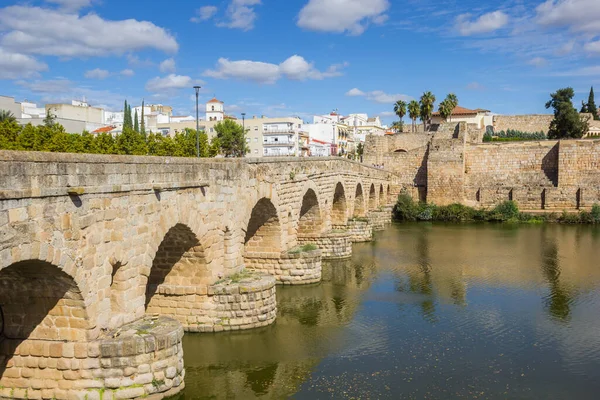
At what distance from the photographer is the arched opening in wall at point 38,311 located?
8477mm

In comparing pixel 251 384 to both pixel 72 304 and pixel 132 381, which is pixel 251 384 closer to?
Answer: pixel 132 381

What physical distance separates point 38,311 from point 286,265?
32.7 ft

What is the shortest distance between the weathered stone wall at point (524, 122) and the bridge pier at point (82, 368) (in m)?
59.6

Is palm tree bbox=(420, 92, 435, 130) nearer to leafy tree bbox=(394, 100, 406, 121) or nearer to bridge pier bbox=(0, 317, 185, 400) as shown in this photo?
leafy tree bbox=(394, 100, 406, 121)

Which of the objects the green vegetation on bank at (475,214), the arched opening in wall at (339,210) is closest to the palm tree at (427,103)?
the green vegetation on bank at (475,214)

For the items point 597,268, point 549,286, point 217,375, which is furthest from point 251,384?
point 597,268

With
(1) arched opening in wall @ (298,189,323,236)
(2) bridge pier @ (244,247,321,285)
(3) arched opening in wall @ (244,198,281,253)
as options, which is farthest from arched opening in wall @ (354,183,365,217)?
(3) arched opening in wall @ (244,198,281,253)

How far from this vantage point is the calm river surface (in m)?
10.8

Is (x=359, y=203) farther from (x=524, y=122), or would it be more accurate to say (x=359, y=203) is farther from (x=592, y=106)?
(x=592, y=106)

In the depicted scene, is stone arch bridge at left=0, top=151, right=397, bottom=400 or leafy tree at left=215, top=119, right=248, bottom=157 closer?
stone arch bridge at left=0, top=151, right=397, bottom=400

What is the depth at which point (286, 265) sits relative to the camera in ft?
59.2

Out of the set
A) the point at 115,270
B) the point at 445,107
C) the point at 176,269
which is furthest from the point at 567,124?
the point at 115,270

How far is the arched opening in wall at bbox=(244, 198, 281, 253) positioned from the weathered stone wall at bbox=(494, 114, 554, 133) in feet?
168

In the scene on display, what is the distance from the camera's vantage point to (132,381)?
8.91 meters
